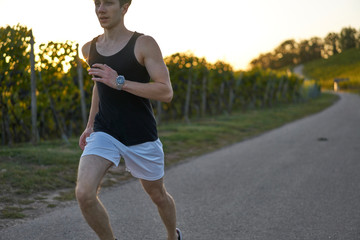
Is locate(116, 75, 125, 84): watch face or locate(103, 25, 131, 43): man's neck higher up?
locate(103, 25, 131, 43): man's neck

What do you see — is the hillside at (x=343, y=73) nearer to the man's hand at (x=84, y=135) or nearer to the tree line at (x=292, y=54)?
the tree line at (x=292, y=54)

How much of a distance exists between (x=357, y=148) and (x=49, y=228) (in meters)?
7.67

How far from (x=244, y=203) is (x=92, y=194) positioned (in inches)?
114

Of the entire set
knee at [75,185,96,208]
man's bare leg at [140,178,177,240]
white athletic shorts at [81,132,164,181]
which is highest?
white athletic shorts at [81,132,164,181]

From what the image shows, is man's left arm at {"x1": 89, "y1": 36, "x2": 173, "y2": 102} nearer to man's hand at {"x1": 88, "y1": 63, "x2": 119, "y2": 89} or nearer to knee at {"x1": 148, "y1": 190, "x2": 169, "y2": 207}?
man's hand at {"x1": 88, "y1": 63, "x2": 119, "y2": 89}

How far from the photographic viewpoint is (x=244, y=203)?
17.1 feet

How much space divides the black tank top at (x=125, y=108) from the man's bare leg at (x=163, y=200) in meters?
0.34

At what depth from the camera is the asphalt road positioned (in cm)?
402

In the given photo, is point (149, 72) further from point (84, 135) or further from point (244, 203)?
point (244, 203)

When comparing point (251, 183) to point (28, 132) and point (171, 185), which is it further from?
point (28, 132)

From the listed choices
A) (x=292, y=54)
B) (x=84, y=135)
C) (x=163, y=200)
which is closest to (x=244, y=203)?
(x=163, y=200)

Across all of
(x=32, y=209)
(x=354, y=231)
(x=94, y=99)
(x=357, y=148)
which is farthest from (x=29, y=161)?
(x=357, y=148)

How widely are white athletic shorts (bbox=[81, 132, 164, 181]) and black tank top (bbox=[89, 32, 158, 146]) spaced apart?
0.04 meters

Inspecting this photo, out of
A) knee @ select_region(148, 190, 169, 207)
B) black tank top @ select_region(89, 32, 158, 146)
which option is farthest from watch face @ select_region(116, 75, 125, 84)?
knee @ select_region(148, 190, 169, 207)
